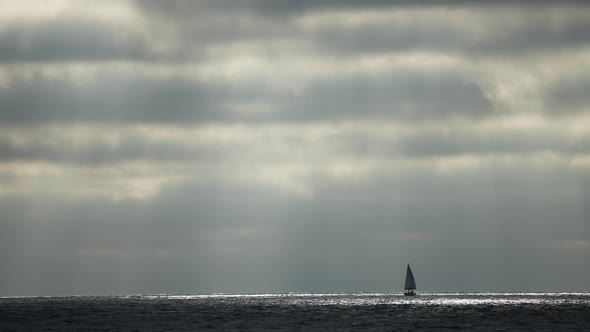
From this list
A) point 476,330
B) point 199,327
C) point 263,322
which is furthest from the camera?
point 263,322

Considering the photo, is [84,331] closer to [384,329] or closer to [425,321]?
[384,329]

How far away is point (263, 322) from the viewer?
15712 centimetres

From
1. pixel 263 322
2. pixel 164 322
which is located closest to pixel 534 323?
pixel 263 322

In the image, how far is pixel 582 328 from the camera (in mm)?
135125

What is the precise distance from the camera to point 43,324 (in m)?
159

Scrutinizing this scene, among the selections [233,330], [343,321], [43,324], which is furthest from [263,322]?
[43,324]

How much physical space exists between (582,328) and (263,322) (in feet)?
159

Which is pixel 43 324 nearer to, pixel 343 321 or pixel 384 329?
pixel 343 321

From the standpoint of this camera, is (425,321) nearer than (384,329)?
No

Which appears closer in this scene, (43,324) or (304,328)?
(304,328)

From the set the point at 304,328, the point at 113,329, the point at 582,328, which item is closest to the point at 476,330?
the point at 582,328

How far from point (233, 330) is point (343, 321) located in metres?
30.3

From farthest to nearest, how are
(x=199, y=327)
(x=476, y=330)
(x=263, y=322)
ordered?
(x=263, y=322), (x=199, y=327), (x=476, y=330)

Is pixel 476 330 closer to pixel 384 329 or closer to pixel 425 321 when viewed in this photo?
pixel 384 329
